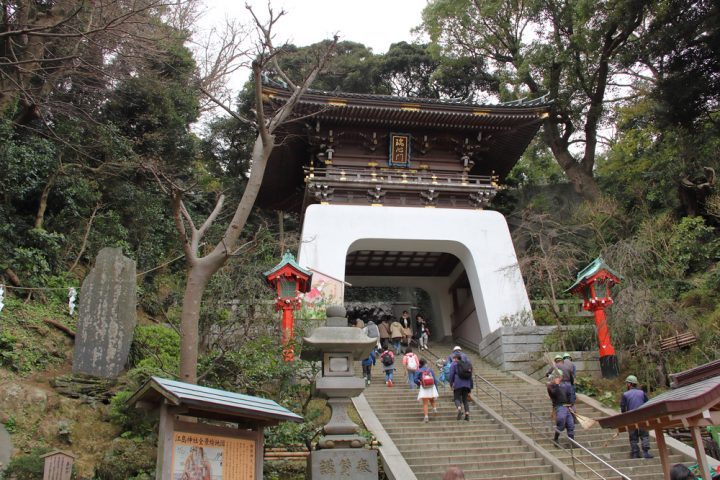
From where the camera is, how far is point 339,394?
801 centimetres

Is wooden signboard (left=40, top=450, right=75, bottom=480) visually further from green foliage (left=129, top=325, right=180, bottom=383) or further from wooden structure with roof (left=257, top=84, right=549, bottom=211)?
wooden structure with roof (left=257, top=84, right=549, bottom=211)

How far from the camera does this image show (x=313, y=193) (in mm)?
18500

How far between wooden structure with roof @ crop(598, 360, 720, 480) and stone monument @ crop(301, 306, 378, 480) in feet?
10.4

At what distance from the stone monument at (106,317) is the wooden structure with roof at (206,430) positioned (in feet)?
18.3

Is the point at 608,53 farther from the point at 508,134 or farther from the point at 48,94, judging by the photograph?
the point at 48,94

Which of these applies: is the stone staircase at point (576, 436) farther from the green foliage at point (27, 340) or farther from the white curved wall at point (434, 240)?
the green foliage at point (27, 340)

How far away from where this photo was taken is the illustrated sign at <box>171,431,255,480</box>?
16.6 ft

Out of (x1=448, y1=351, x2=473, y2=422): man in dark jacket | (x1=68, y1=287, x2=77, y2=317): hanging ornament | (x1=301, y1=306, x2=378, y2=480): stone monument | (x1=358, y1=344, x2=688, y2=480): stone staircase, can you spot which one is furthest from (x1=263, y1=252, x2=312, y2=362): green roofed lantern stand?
(x1=301, y1=306, x2=378, y2=480): stone monument

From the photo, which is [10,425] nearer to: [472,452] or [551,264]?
[472,452]

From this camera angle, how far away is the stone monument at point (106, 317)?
10453 mm

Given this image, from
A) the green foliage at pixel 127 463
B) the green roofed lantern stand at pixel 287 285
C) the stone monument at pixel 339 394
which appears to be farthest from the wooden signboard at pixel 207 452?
the green roofed lantern stand at pixel 287 285

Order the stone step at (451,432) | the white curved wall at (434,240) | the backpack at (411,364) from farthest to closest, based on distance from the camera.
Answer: the white curved wall at (434,240)
the backpack at (411,364)
the stone step at (451,432)

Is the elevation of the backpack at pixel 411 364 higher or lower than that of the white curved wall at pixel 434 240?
lower

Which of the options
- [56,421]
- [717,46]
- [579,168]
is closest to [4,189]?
[56,421]
